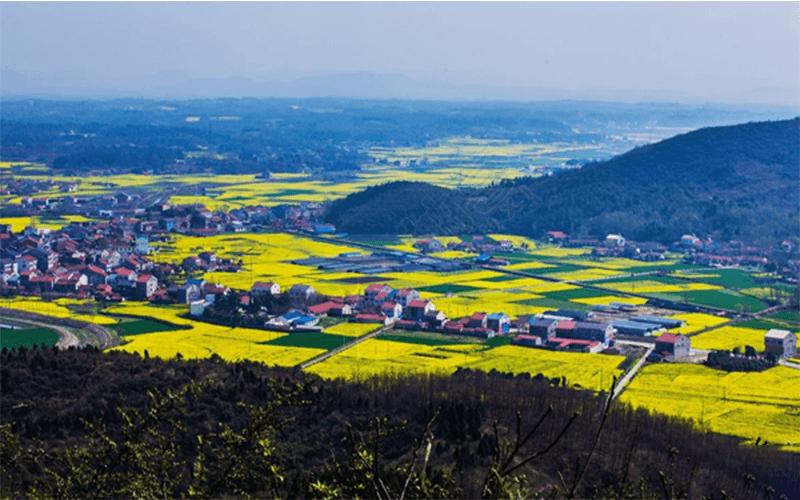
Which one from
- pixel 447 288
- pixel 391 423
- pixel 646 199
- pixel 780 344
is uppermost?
pixel 391 423

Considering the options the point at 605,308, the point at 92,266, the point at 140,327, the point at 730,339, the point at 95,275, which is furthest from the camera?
the point at 92,266

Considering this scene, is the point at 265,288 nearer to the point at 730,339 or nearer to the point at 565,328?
the point at 565,328

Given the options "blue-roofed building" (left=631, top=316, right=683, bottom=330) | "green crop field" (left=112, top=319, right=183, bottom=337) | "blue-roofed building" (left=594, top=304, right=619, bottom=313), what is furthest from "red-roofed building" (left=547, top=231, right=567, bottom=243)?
"green crop field" (left=112, top=319, right=183, bottom=337)

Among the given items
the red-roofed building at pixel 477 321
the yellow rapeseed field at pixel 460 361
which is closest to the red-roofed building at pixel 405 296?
the red-roofed building at pixel 477 321

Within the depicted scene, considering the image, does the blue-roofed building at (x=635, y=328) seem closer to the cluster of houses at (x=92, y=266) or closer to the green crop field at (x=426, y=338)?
the green crop field at (x=426, y=338)

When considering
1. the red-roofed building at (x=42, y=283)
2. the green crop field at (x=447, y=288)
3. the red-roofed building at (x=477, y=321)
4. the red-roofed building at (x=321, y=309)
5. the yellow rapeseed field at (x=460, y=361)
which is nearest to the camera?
the yellow rapeseed field at (x=460, y=361)

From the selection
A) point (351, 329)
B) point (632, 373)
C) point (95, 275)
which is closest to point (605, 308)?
point (632, 373)

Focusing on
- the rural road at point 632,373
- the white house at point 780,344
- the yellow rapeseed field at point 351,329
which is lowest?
the yellow rapeseed field at point 351,329
